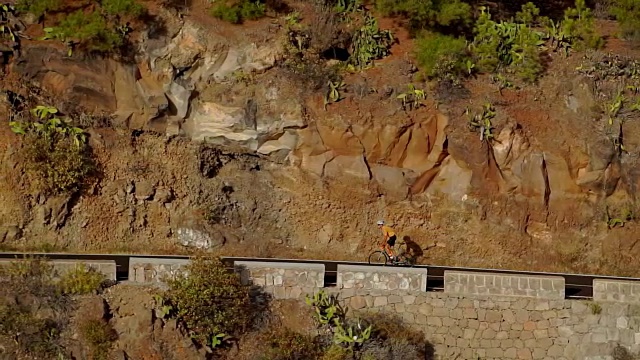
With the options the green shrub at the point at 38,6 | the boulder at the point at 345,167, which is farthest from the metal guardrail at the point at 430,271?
the green shrub at the point at 38,6

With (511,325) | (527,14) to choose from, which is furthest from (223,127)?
(527,14)

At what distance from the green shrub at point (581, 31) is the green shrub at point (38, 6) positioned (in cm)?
1305

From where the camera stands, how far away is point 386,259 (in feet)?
77.7

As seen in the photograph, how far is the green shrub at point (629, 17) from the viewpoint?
2892 cm

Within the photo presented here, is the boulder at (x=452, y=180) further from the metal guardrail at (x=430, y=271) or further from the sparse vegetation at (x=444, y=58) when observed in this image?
the metal guardrail at (x=430, y=271)

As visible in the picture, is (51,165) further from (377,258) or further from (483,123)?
(483,123)

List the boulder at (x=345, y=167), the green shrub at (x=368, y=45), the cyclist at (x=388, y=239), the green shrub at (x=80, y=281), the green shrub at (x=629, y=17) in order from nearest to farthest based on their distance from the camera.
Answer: the green shrub at (x=80, y=281), the cyclist at (x=388, y=239), the boulder at (x=345, y=167), the green shrub at (x=368, y=45), the green shrub at (x=629, y=17)

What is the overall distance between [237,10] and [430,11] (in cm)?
492

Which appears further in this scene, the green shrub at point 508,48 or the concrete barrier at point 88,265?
the green shrub at point 508,48

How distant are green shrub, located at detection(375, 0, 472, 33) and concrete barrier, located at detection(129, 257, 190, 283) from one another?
974cm

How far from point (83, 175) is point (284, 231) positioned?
4843 mm

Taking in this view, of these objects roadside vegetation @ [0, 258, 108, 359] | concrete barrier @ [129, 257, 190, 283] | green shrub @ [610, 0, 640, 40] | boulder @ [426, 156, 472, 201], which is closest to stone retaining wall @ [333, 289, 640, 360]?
concrete barrier @ [129, 257, 190, 283]

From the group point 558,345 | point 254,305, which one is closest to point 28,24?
point 254,305

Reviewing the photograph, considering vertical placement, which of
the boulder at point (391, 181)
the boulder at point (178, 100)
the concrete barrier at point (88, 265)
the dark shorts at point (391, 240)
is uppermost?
the boulder at point (178, 100)
